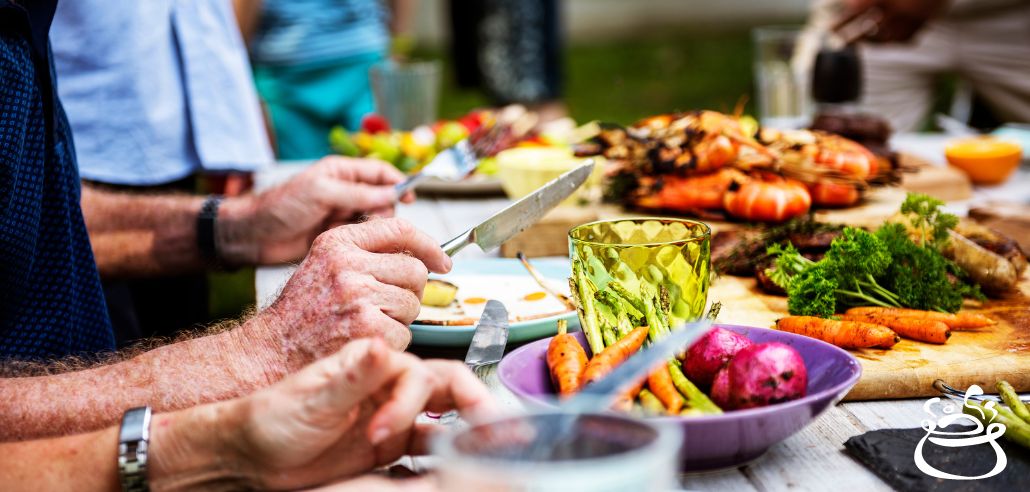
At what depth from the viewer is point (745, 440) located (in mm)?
1020

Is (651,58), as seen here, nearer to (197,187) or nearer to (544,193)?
(197,187)

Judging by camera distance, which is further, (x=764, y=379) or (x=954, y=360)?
(x=954, y=360)

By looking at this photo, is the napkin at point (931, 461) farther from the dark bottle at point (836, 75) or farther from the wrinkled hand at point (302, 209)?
the dark bottle at point (836, 75)

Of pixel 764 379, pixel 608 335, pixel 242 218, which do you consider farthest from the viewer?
pixel 242 218

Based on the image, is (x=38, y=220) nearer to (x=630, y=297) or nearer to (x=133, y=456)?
(x=133, y=456)

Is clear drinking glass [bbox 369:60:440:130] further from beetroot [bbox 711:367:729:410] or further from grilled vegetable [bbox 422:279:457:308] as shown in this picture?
beetroot [bbox 711:367:729:410]

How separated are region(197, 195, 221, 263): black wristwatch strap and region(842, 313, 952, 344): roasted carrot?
4.85 feet

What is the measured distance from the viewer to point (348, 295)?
1.34 m

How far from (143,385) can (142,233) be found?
109 centimetres

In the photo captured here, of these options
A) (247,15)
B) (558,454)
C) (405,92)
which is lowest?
(405,92)

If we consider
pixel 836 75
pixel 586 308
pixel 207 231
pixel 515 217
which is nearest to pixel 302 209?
pixel 207 231

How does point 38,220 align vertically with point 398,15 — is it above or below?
below

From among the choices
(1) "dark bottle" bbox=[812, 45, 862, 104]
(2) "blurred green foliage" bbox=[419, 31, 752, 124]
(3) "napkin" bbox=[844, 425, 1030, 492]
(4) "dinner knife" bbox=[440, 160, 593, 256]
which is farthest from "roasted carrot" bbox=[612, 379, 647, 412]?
(2) "blurred green foliage" bbox=[419, 31, 752, 124]

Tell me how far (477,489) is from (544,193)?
100 centimetres
